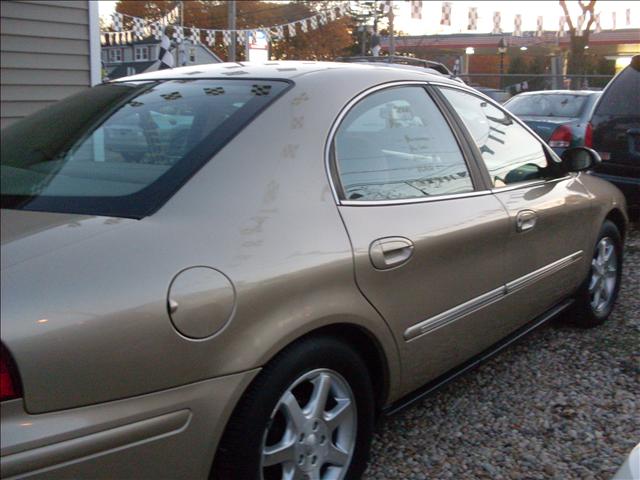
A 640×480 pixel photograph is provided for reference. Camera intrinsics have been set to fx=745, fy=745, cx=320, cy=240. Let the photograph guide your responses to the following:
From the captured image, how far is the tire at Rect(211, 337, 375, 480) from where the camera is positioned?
211cm

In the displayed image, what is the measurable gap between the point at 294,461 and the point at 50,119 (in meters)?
1.57

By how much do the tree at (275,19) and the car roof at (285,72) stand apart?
45.7 m

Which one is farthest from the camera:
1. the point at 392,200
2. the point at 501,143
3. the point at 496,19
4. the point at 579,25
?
the point at 579,25

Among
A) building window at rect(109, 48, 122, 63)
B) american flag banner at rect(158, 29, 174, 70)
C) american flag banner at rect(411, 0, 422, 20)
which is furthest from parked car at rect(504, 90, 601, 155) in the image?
building window at rect(109, 48, 122, 63)

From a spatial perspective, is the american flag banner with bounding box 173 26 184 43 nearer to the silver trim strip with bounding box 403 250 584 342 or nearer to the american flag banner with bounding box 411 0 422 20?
the american flag banner with bounding box 411 0 422 20

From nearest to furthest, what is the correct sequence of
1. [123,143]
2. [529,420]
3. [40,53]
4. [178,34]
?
1. [123,143]
2. [529,420]
3. [40,53]
4. [178,34]

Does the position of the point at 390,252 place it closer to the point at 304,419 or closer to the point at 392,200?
the point at 392,200

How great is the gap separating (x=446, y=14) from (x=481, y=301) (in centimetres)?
2334

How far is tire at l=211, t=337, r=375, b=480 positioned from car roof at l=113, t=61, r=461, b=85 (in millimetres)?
1019

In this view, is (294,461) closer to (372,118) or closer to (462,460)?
(462,460)

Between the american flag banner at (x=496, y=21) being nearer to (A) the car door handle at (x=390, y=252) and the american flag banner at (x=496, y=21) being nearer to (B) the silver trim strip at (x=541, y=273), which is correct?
(B) the silver trim strip at (x=541, y=273)

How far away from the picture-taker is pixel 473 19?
86.2 ft

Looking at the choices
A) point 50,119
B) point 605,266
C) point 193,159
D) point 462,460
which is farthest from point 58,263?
point 605,266

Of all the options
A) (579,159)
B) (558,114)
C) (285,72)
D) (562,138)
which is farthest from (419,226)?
(558,114)
